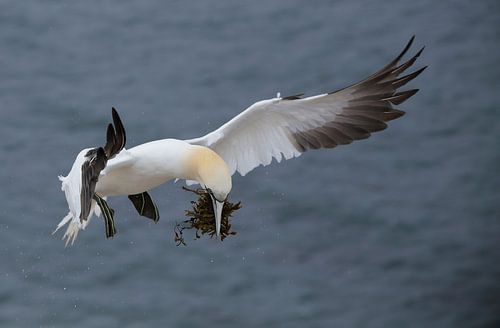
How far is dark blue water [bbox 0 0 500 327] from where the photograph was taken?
812cm

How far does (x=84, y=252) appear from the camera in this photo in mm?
8398

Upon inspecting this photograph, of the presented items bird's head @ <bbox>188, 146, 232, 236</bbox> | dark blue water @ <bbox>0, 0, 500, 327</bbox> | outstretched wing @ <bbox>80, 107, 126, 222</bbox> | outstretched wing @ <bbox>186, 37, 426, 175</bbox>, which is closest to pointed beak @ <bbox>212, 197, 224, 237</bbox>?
bird's head @ <bbox>188, 146, 232, 236</bbox>

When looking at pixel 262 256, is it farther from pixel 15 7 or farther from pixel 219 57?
pixel 15 7

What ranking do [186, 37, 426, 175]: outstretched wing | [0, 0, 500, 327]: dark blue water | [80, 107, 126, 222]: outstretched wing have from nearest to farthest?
[80, 107, 126, 222]: outstretched wing
[186, 37, 426, 175]: outstretched wing
[0, 0, 500, 327]: dark blue water

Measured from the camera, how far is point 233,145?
5.75 m

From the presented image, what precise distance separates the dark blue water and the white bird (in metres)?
2.26

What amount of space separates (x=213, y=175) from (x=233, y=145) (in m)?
0.78

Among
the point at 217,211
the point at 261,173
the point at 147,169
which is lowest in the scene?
the point at 217,211

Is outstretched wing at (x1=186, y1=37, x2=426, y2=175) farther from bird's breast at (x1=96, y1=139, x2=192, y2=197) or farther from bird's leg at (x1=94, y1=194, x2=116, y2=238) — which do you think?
bird's leg at (x1=94, y1=194, x2=116, y2=238)

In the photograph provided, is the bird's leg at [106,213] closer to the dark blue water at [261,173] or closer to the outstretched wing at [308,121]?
the outstretched wing at [308,121]

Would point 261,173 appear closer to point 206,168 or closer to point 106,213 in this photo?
point 106,213

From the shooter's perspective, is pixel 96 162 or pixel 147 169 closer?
pixel 96 162

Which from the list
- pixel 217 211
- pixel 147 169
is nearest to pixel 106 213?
pixel 147 169

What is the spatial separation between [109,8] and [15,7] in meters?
0.69
